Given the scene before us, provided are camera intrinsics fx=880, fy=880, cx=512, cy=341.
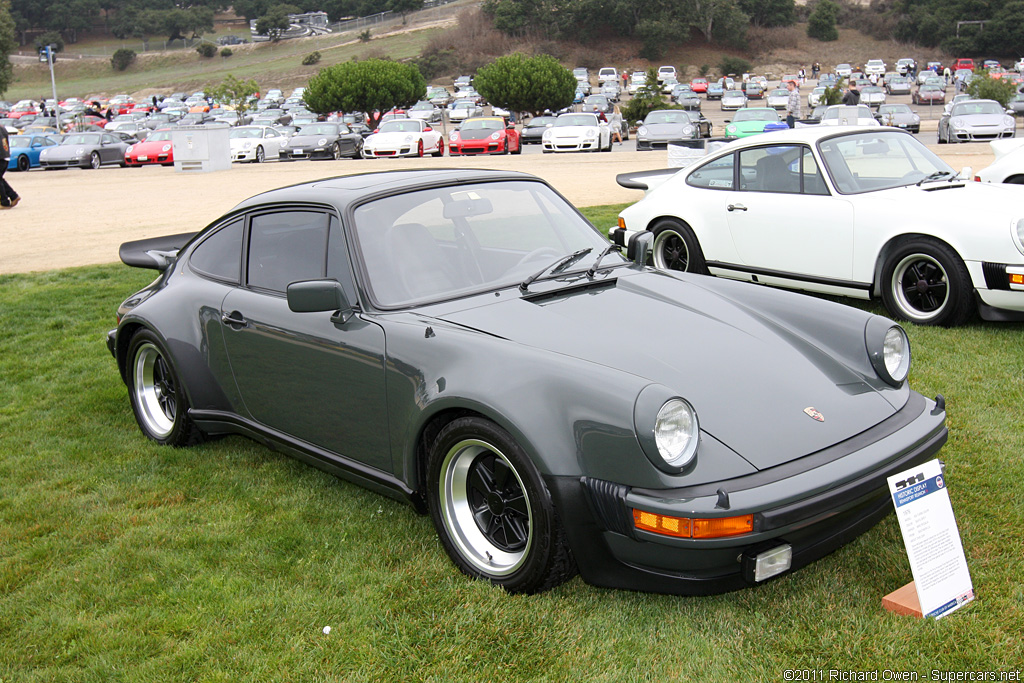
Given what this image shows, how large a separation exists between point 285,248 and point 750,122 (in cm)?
2275

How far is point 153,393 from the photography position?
16.7ft

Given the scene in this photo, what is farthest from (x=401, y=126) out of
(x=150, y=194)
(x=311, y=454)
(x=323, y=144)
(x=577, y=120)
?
(x=311, y=454)

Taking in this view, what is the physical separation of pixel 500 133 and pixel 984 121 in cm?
1379

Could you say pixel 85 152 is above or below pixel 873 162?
below

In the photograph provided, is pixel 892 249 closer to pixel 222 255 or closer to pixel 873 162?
pixel 873 162

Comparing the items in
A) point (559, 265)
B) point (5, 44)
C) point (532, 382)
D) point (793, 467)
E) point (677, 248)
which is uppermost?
point (5, 44)

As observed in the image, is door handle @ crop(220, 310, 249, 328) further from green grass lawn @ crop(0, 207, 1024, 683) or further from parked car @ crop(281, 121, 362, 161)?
parked car @ crop(281, 121, 362, 161)

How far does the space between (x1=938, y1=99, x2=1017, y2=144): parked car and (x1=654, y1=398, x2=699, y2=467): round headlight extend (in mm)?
25833

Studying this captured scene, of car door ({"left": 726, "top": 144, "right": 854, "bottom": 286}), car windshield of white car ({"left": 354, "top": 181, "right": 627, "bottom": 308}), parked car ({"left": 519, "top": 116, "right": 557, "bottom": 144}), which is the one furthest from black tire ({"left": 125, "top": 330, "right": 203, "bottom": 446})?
parked car ({"left": 519, "top": 116, "right": 557, "bottom": 144})

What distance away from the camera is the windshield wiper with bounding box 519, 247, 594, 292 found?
3.79 meters

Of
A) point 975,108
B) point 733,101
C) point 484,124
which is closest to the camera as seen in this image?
point 975,108

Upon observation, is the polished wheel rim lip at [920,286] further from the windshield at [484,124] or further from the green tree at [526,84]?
the green tree at [526,84]

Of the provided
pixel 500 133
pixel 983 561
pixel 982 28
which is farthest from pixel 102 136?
pixel 982 28

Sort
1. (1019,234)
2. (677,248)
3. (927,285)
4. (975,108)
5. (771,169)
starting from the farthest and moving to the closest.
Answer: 1. (975,108)
2. (677,248)
3. (771,169)
4. (927,285)
5. (1019,234)
